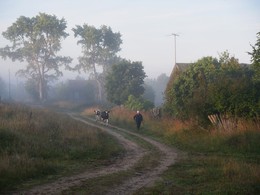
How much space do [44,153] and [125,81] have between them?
3396cm

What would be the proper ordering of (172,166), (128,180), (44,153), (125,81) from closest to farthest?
(128,180) → (172,166) → (44,153) → (125,81)

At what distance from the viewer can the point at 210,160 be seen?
1319 cm

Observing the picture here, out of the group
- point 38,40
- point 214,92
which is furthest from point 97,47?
point 214,92

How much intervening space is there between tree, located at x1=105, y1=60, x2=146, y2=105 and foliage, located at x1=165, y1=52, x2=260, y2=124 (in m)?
17.3

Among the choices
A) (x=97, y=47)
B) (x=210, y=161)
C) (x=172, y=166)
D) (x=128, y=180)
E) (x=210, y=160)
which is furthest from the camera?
(x=97, y=47)

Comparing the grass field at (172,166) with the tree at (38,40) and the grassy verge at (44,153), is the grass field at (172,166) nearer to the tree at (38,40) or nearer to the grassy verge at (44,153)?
the grassy verge at (44,153)

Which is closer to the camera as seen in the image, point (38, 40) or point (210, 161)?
point (210, 161)

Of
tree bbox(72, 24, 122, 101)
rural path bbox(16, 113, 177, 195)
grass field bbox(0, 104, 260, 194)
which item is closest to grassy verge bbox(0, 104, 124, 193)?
grass field bbox(0, 104, 260, 194)

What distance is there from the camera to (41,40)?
62.5 meters

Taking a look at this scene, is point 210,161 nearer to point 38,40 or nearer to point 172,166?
point 172,166

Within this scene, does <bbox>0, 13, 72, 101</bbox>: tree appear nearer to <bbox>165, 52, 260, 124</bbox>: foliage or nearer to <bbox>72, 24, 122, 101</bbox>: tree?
<bbox>72, 24, 122, 101</bbox>: tree

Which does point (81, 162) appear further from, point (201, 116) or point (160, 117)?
point (160, 117)

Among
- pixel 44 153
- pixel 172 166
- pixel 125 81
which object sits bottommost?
pixel 172 166

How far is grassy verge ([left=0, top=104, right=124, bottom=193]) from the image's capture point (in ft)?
33.4
